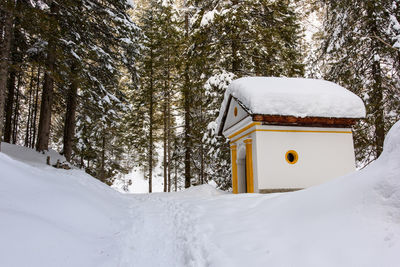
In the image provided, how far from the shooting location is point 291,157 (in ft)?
33.3

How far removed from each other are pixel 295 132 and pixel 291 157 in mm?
949

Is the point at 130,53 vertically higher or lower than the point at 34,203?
higher

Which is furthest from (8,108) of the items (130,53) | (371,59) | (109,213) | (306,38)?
(306,38)

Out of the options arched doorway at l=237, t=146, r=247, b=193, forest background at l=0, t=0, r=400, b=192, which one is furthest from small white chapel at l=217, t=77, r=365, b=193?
forest background at l=0, t=0, r=400, b=192

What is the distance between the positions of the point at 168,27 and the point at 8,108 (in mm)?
11589

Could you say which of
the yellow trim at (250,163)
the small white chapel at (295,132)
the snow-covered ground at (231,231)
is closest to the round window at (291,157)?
the small white chapel at (295,132)

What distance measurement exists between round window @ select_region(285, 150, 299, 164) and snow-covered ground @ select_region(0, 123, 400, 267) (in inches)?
181

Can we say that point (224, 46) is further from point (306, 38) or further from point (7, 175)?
point (7, 175)

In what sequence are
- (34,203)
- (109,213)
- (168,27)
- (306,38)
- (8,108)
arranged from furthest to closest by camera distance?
(306,38), (168,27), (8,108), (109,213), (34,203)

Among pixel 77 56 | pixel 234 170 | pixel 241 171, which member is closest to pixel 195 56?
pixel 77 56

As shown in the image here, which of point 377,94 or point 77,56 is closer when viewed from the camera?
point 77,56

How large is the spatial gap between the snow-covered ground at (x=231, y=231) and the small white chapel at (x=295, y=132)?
4215 mm

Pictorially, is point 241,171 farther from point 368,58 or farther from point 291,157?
point 368,58

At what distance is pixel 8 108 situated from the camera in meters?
13.3
